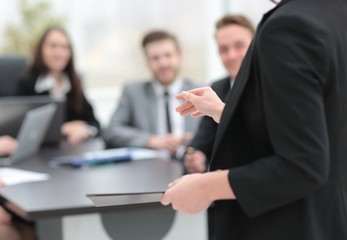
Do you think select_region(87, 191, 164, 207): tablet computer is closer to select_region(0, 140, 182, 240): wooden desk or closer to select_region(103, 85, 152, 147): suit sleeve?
select_region(0, 140, 182, 240): wooden desk

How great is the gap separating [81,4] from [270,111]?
4.07 metres

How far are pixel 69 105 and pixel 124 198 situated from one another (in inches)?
88.6

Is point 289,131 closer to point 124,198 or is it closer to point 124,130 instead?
point 124,198

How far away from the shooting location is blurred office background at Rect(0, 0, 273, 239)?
15.6 feet

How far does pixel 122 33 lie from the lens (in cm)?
483

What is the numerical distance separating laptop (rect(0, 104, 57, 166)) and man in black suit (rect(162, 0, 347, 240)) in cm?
147

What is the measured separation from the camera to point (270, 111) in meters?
0.95

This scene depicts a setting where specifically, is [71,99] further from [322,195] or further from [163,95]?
[322,195]

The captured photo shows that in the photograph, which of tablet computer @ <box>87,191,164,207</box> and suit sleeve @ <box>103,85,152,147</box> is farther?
suit sleeve @ <box>103,85,152,147</box>

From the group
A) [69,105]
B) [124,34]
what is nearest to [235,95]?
[69,105]

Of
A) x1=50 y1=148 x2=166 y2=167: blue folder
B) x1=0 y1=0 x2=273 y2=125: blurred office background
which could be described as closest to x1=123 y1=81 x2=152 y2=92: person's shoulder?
x1=50 y1=148 x2=166 y2=167: blue folder

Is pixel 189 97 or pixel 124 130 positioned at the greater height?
pixel 189 97

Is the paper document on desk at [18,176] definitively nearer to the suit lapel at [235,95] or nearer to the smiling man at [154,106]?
the smiling man at [154,106]

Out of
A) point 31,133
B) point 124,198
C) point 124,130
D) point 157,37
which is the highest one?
point 157,37
